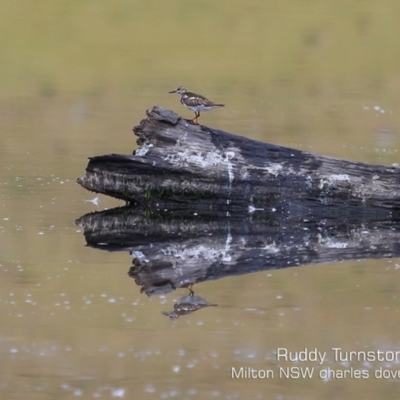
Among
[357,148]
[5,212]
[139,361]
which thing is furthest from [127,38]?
[139,361]

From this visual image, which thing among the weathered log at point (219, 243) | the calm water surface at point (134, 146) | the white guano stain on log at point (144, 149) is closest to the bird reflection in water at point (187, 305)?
the calm water surface at point (134, 146)

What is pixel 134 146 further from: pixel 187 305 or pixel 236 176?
pixel 187 305

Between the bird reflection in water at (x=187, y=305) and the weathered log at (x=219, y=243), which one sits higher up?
the weathered log at (x=219, y=243)

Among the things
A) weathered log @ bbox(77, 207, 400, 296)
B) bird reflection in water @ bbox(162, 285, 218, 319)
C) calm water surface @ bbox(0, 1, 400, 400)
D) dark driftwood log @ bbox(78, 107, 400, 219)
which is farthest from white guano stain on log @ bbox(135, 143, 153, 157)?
bird reflection in water @ bbox(162, 285, 218, 319)

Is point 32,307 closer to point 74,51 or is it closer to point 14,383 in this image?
point 14,383

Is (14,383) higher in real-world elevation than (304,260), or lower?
lower

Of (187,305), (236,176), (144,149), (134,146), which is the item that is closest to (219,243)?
(236,176)

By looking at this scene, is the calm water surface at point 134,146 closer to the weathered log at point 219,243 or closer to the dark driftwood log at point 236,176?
the weathered log at point 219,243
